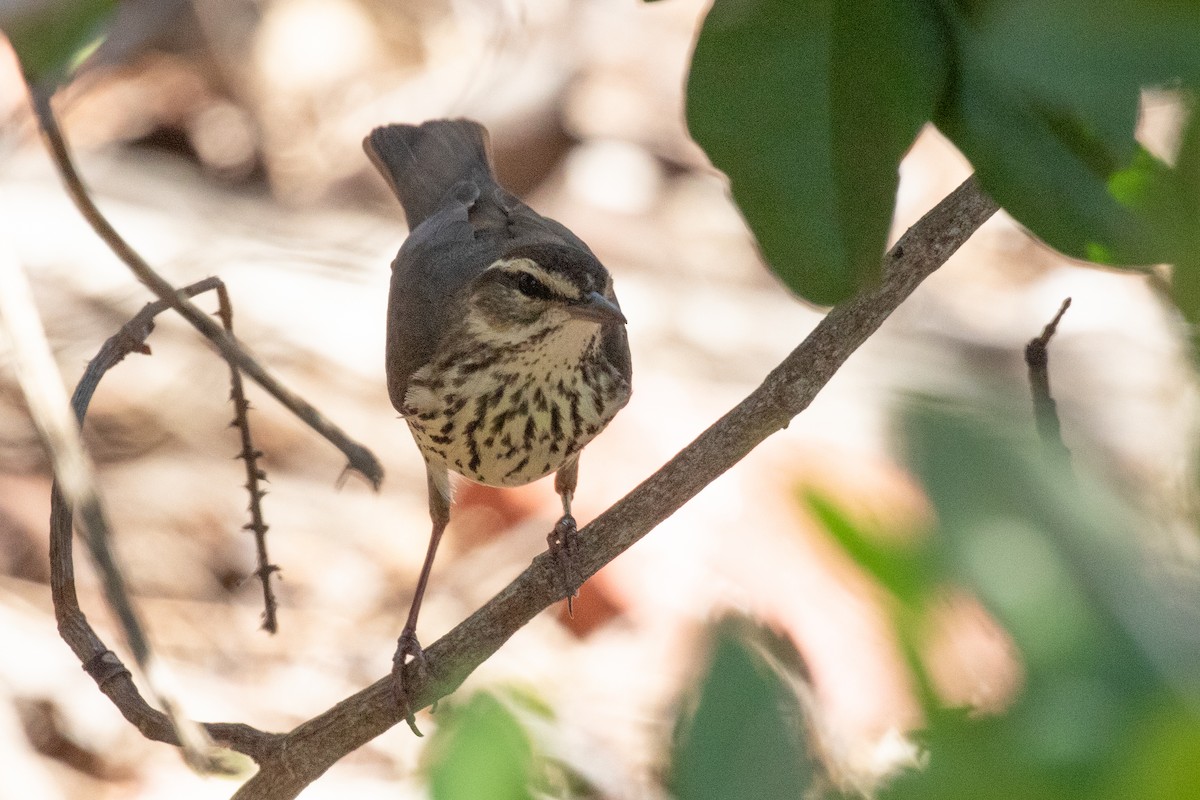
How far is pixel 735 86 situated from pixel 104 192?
689cm

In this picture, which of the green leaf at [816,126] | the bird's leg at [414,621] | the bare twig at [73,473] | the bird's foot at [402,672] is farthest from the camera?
the bird's leg at [414,621]

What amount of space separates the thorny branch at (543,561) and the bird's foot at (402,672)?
0.03m

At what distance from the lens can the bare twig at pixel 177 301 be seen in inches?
95.9

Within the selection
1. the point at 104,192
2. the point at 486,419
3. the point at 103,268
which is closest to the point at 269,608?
the point at 486,419

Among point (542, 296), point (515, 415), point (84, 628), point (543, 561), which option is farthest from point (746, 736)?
point (515, 415)

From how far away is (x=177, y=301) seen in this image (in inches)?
115

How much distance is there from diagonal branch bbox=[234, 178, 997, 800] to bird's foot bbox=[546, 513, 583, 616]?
6 cm

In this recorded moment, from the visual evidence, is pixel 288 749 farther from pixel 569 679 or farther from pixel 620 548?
pixel 569 679

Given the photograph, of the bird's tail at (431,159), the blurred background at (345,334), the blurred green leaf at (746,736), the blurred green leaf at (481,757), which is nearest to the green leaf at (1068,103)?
the blurred green leaf at (746,736)

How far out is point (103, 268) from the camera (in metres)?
7.09

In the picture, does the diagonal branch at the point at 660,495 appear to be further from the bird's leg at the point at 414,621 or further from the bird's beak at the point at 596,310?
the bird's beak at the point at 596,310

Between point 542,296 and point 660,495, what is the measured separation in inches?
44.3

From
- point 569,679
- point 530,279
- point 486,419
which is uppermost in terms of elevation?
point 530,279

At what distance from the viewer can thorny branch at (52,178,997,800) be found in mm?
2469
